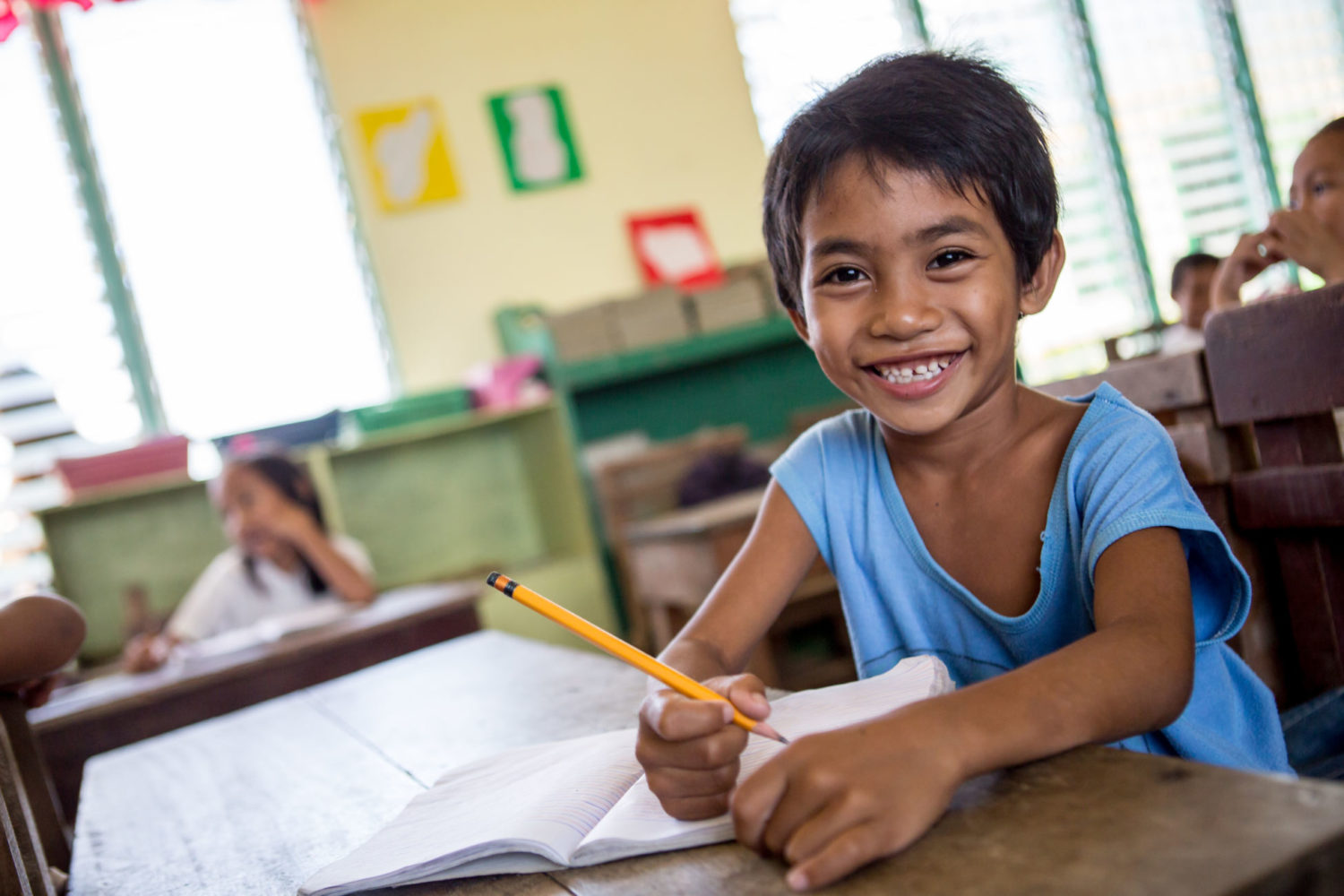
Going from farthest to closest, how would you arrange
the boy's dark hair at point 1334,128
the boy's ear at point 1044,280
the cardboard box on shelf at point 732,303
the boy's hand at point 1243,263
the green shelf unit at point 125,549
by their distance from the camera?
the cardboard box on shelf at point 732,303 → the green shelf unit at point 125,549 → the boy's hand at point 1243,263 → the boy's dark hair at point 1334,128 → the boy's ear at point 1044,280

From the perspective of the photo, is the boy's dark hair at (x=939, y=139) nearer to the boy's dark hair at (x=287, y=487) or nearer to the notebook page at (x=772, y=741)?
the notebook page at (x=772, y=741)

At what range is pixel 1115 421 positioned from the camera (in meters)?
0.92

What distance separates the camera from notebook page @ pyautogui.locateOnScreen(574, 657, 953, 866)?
2.10 feet

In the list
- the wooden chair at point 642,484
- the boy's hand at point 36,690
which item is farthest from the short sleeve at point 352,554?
the boy's hand at point 36,690

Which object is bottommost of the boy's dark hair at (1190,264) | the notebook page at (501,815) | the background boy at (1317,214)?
the notebook page at (501,815)

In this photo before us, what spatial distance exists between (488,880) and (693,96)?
4.66 m

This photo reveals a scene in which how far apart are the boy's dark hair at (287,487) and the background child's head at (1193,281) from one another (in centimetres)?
238

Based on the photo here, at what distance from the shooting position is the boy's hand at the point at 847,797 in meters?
0.54

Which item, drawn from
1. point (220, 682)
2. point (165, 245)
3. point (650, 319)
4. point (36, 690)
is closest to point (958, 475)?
point (36, 690)

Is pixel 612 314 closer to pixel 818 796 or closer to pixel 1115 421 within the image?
pixel 1115 421

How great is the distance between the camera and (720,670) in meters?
0.98

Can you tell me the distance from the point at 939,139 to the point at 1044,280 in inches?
8.1

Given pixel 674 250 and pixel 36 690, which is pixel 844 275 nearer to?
pixel 36 690

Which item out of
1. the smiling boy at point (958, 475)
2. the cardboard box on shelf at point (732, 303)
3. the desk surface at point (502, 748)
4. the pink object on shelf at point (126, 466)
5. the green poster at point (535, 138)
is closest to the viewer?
the desk surface at point (502, 748)
